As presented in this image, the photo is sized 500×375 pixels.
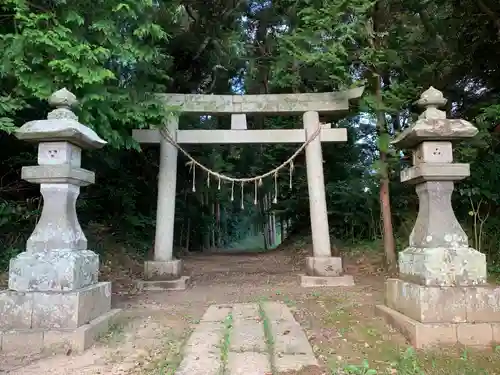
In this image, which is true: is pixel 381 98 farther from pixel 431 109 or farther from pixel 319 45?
pixel 431 109

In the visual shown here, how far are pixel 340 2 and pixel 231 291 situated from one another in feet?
17.6

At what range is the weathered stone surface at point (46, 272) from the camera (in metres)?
3.97

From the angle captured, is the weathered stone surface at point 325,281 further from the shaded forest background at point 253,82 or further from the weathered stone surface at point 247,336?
the weathered stone surface at point 247,336

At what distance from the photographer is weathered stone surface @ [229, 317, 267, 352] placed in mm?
3486

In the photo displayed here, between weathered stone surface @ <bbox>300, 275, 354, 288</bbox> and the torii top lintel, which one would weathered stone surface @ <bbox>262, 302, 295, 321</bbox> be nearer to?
weathered stone surface @ <bbox>300, 275, 354, 288</bbox>

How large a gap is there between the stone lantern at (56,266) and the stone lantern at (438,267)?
3252 mm

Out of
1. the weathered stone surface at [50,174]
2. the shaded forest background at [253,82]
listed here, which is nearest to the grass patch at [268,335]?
the weathered stone surface at [50,174]

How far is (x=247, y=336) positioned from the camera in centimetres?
387

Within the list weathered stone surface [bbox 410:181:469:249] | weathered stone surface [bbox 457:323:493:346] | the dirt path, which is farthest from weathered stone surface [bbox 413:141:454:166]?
the dirt path

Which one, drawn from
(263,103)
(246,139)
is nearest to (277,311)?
(246,139)

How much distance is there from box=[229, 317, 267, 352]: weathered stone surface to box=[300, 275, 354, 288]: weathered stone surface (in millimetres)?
3022

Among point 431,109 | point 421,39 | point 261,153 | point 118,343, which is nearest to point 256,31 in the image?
point 261,153

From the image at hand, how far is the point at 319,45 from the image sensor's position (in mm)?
7145

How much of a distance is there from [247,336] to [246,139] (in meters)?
4.65
